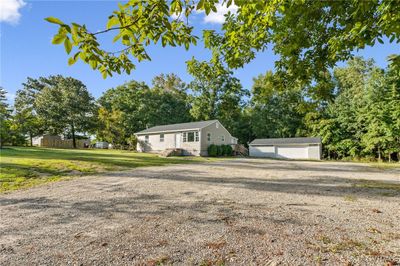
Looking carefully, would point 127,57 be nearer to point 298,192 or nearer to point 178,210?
point 178,210

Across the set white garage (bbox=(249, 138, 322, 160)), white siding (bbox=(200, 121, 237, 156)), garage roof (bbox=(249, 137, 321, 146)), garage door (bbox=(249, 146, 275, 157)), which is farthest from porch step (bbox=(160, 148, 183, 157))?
garage roof (bbox=(249, 137, 321, 146))

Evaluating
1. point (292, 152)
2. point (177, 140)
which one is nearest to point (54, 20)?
point (177, 140)

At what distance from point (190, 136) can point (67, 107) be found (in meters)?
19.9

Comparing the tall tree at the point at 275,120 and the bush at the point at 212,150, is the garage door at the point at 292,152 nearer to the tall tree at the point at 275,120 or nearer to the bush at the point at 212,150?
the tall tree at the point at 275,120

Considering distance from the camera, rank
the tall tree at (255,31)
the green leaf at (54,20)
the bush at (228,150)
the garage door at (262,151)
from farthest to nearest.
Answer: the garage door at (262,151)
the bush at (228,150)
the tall tree at (255,31)
the green leaf at (54,20)

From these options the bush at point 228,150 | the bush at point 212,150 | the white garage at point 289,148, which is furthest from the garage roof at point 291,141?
the bush at point 212,150

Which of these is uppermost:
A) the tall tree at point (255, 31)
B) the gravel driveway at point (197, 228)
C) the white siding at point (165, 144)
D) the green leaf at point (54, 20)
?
the tall tree at point (255, 31)

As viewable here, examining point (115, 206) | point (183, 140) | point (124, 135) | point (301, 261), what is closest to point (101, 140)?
point (124, 135)

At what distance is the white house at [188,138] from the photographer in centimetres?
2517

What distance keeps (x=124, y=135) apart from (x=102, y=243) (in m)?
35.2

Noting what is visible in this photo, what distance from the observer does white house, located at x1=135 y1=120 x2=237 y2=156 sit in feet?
82.6

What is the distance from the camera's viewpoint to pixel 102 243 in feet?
9.64

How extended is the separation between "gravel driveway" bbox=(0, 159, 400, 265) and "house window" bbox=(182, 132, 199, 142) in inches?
758

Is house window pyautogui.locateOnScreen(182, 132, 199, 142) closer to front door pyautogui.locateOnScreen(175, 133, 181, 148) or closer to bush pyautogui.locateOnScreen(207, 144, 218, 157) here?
front door pyautogui.locateOnScreen(175, 133, 181, 148)
